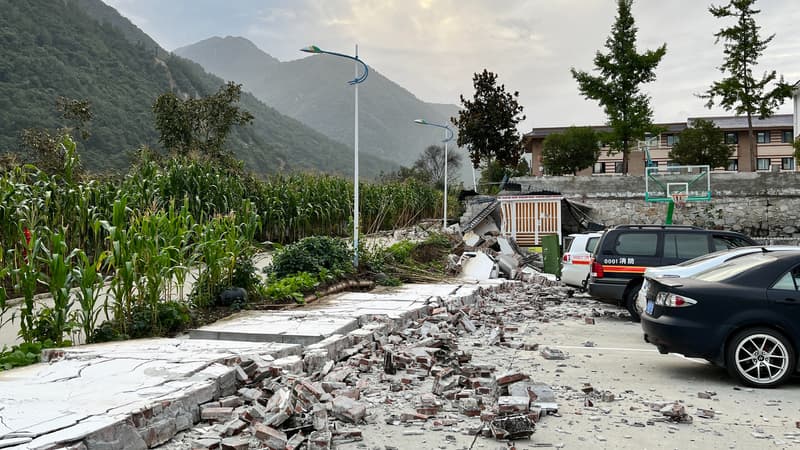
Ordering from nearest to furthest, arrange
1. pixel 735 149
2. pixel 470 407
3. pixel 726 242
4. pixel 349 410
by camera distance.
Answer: pixel 349 410
pixel 470 407
pixel 726 242
pixel 735 149

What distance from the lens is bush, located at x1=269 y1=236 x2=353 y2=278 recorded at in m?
12.7

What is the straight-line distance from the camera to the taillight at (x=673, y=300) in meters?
7.21

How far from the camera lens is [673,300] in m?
7.31

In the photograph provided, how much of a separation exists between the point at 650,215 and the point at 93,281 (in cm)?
3620

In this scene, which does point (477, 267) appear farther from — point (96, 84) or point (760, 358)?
point (96, 84)

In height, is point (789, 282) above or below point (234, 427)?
above

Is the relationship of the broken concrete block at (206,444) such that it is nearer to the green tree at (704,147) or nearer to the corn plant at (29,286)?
the corn plant at (29,286)

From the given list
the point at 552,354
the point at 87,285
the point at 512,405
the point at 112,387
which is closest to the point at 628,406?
the point at 512,405

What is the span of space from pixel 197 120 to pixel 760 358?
30.2m

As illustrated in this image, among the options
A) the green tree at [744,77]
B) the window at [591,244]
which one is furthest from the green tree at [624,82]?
the window at [591,244]

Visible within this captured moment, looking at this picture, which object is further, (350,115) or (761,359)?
(350,115)

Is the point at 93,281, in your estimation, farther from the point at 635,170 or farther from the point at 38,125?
the point at 635,170

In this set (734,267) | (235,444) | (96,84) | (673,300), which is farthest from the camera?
(96,84)

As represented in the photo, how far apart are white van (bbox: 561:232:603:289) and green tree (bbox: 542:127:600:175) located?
42.5m
